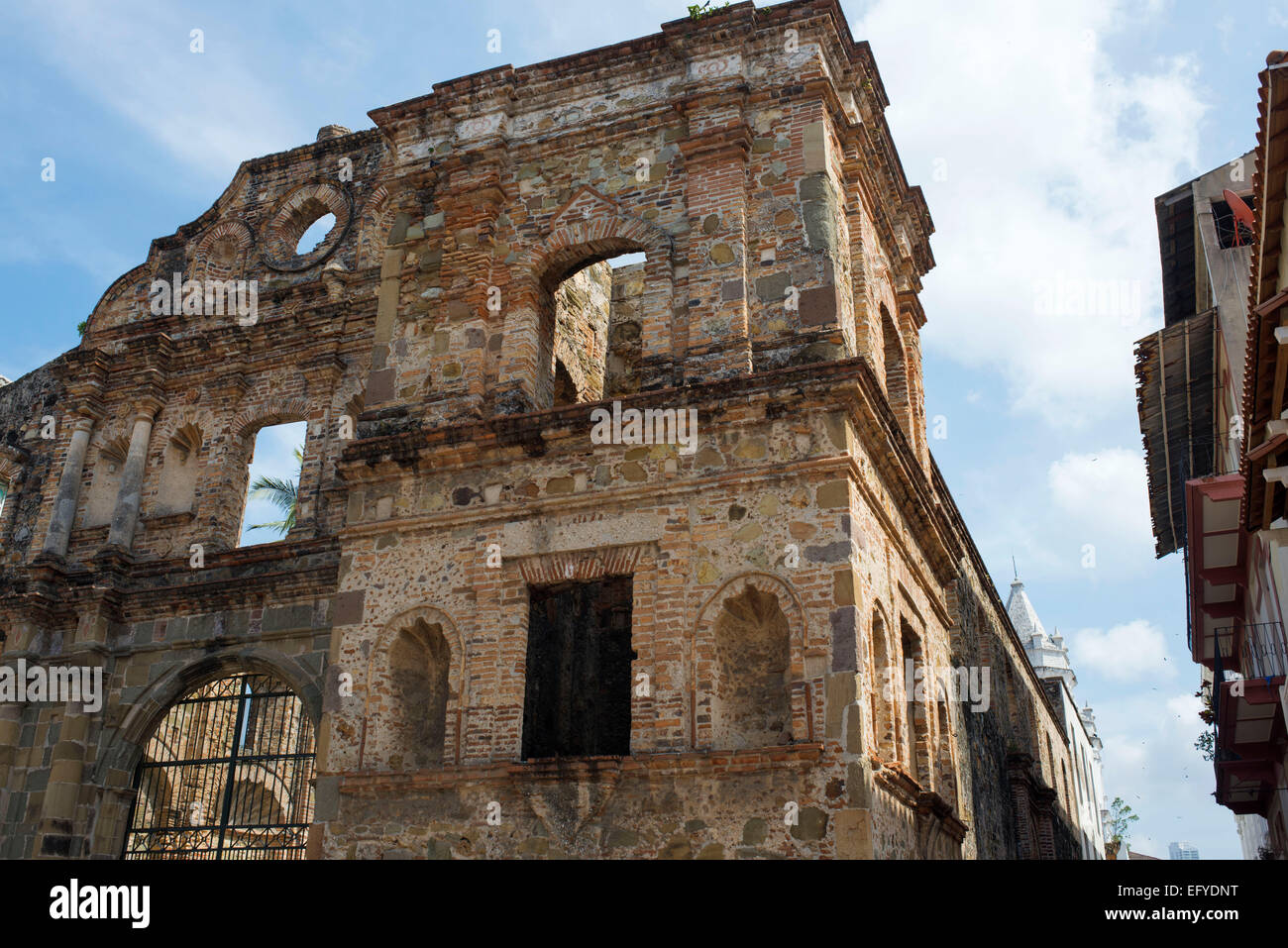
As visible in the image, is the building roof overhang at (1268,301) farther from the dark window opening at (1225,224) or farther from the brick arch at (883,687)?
the dark window opening at (1225,224)

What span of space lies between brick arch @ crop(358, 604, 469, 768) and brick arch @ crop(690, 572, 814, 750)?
2006 mm

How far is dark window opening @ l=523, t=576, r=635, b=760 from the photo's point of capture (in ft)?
35.1

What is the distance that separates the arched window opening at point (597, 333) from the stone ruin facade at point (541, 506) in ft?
0.25

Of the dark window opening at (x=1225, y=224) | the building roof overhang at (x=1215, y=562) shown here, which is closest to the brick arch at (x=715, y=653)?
the building roof overhang at (x=1215, y=562)

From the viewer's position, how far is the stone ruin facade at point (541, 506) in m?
8.87

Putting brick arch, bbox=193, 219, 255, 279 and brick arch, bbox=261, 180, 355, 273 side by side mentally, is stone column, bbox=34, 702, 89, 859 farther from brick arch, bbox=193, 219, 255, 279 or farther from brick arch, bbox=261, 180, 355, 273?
brick arch, bbox=261, 180, 355, 273

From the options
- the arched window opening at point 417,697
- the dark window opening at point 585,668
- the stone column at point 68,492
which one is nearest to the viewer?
the arched window opening at point 417,697

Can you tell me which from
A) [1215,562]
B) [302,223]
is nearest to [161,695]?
[302,223]
